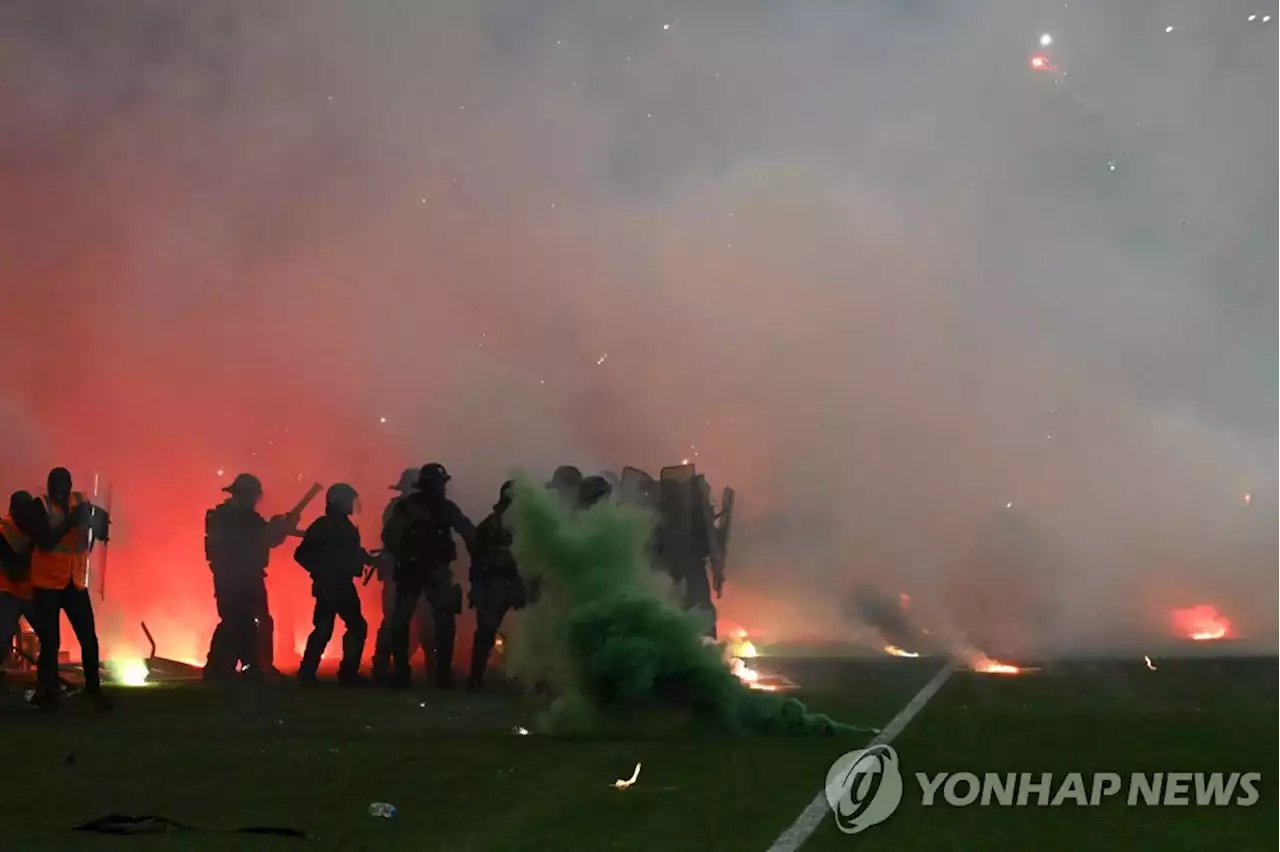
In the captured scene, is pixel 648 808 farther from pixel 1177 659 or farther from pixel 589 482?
pixel 1177 659

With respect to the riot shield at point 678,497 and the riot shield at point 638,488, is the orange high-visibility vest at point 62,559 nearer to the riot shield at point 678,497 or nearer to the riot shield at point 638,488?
the riot shield at point 638,488

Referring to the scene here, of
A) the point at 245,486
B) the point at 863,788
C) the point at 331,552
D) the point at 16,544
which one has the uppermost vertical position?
the point at 245,486

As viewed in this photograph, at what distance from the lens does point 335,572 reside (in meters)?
17.0

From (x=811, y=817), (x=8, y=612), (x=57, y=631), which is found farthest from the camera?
(x=8, y=612)

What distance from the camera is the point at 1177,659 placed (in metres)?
21.4

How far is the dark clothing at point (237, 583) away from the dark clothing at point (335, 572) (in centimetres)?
148

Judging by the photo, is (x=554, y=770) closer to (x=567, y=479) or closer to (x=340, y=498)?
(x=567, y=479)

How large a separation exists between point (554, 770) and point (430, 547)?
881 centimetres

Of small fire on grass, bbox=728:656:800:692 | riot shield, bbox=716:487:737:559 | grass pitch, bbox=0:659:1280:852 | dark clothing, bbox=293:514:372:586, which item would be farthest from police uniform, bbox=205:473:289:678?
riot shield, bbox=716:487:737:559

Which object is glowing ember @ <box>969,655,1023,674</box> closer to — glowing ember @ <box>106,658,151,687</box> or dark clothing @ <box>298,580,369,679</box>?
dark clothing @ <box>298,580,369,679</box>

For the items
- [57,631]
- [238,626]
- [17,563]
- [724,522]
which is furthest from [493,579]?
[724,522]

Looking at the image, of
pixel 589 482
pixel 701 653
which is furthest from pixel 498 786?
pixel 589 482

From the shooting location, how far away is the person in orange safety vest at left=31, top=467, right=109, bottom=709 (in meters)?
12.1

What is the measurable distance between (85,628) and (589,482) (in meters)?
5.13
